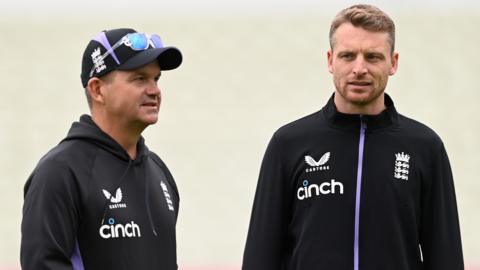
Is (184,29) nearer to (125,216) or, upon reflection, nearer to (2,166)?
(2,166)

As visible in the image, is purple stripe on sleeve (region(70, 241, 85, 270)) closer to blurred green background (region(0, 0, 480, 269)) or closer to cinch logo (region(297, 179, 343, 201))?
cinch logo (region(297, 179, 343, 201))

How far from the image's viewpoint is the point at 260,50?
508 inches

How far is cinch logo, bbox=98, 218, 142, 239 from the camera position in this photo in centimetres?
398

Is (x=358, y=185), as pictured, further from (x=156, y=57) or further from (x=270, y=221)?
(x=156, y=57)

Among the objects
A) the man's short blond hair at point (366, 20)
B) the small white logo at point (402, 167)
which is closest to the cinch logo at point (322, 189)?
the small white logo at point (402, 167)

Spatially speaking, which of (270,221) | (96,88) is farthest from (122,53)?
(270,221)

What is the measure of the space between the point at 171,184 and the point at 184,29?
28.3 feet

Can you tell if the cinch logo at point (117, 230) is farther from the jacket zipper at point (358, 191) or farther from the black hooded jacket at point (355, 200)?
the jacket zipper at point (358, 191)

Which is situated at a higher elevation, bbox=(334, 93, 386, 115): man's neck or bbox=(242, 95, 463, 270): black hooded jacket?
bbox=(334, 93, 386, 115): man's neck

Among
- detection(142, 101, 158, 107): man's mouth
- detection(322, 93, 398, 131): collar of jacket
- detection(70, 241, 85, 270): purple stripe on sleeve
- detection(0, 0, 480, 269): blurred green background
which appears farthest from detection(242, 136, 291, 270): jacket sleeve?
detection(0, 0, 480, 269): blurred green background

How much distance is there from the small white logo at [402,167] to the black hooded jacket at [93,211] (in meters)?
0.88

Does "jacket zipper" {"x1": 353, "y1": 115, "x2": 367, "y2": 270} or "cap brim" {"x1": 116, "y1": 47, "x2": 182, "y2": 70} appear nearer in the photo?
"jacket zipper" {"x1": 353, "y1": 115, "x2": 367, "y2": 270}

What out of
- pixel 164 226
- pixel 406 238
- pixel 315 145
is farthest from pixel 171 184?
pixel 406 238

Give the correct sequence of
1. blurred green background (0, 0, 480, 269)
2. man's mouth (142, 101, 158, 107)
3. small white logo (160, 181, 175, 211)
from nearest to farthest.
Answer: man's mouth (142, 101, 158, 107)
small white logo (160, 181, 175, 211)
blurred green background (0, 0, 480, 269)
